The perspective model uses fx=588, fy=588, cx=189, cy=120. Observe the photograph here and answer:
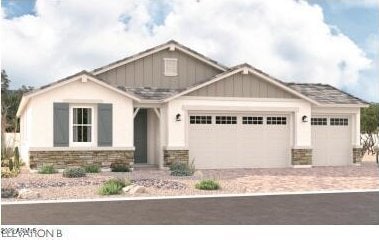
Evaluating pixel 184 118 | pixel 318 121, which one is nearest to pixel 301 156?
pixel 318 121

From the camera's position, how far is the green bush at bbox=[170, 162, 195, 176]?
729 inches

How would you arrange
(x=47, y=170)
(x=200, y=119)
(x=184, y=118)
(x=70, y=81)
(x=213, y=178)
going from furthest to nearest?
(x=200, y=119) < (x=184, y=118) < (x=70, y=81) < (x=47, y=170) < (x=213, y=178)

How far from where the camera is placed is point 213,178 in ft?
57.4

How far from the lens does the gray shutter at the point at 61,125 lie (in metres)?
19.6

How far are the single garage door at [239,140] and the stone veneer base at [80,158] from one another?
257 cm

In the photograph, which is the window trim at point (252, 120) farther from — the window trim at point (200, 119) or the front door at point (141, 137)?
the front door at point (141, 137)

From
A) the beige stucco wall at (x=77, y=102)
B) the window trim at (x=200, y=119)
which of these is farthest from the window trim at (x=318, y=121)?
the beige stucco wall at (x=77, y=102)

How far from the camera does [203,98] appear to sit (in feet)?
69.6

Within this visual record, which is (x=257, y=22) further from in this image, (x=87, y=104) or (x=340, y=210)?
(x=340, y=210)

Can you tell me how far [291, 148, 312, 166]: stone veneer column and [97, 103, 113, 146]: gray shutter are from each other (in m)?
7.02

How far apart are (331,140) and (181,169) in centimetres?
740

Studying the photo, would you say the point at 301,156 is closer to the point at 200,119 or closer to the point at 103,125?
the point at 200,119

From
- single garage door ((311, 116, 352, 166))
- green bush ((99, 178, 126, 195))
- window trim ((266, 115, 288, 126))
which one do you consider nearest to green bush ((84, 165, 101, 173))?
green bush ((99, 178, 126, 195))

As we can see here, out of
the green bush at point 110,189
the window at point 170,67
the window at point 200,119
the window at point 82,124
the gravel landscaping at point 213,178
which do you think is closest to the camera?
the green bush at point 110,189
